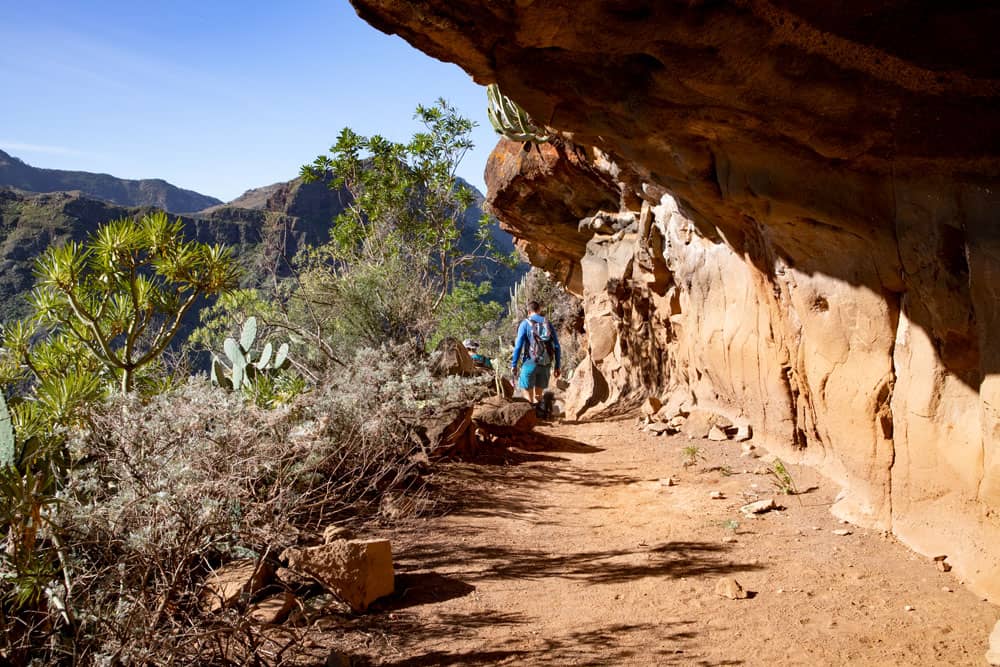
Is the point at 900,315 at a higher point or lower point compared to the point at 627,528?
higher

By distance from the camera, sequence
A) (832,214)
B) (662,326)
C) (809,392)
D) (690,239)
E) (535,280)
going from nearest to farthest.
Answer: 1. (832,214)
2. (809,392)
3. (690,239)
4. (662,326)
5. (535,280)

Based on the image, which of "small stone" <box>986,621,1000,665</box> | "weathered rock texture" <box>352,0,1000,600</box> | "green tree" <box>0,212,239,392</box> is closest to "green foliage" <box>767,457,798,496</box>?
"weathered rock texture" <box>352,0,1000,600</box>

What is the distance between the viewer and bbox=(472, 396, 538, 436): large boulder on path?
7852mm

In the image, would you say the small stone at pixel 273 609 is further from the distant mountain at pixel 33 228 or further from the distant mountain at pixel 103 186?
the distant mountain at pixel 103 186

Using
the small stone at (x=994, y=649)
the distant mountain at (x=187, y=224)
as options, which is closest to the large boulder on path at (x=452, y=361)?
the small stone at (x=994, y=649)

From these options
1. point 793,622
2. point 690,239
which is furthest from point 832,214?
point 690,239

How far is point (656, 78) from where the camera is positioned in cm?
414

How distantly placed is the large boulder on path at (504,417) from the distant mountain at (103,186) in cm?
5935

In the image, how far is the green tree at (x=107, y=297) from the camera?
6.13 m

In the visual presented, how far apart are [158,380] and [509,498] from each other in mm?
3483

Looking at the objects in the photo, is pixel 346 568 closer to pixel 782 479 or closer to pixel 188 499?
pixel 188 499

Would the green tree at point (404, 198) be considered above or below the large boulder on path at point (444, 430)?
above

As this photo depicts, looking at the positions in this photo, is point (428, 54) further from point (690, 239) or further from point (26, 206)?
point (26, 206)

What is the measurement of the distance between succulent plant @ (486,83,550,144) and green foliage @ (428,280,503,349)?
4.79 m
